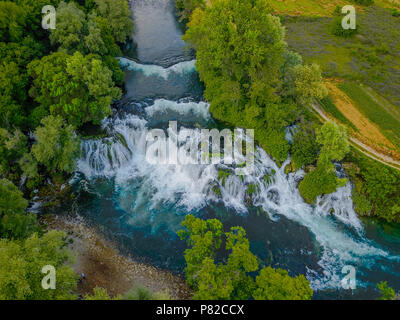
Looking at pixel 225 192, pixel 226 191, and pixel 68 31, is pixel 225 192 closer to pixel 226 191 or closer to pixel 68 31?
pixel 226 191

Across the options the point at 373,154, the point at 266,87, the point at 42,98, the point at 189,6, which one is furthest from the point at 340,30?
the point at 42,98

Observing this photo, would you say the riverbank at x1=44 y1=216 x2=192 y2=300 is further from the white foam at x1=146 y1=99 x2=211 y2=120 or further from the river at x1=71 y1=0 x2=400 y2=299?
the white foam at x1=146 y1=99 x2=211 y2=120

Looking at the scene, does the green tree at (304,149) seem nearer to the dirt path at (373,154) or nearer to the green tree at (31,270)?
the dirt path at (373,154)

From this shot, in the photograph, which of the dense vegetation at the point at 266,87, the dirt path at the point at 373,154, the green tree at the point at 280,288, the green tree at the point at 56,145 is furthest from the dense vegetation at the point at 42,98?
the dirt path at the point at 373,154

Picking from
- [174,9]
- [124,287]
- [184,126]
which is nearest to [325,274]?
[124,287]

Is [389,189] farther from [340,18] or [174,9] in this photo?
[174,9]

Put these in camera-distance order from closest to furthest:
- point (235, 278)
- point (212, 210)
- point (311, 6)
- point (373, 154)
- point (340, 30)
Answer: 1. point (235, 278)
2. point (212, 210)
3. point (373, 154)
4. point (340, 30)
5. point (311, 6)
